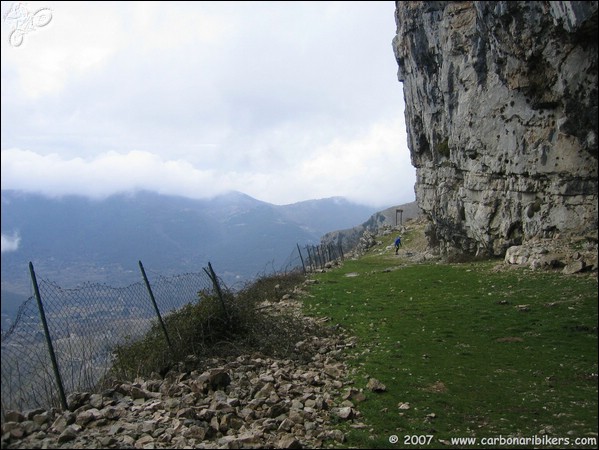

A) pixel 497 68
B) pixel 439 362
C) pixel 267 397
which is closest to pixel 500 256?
pixel 497 68

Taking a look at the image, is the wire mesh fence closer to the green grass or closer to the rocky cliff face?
the green grass

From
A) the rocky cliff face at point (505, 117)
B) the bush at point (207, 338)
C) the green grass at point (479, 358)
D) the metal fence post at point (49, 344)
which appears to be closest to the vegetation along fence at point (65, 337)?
the metal fence post at point (49, 344)

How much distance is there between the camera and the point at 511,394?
31.3 feet

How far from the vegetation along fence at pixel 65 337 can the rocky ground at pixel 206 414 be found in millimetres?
606

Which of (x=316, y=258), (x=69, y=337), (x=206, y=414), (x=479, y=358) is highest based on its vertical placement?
(x=69, y=337)

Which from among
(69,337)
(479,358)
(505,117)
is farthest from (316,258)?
(69,337)

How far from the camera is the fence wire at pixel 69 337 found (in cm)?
846

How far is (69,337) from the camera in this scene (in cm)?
1016

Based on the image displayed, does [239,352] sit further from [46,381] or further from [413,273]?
[413,273]

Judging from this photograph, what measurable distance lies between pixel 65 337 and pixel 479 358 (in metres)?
11.5

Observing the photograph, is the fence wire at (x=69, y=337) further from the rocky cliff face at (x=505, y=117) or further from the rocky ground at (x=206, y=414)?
the rocky cliff face at (x=505, y=117)

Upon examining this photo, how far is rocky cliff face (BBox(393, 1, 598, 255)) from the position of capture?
84.3 feet

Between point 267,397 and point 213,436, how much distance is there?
6.69 feet

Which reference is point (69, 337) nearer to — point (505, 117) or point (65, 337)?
point (65, 337)
